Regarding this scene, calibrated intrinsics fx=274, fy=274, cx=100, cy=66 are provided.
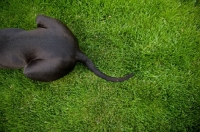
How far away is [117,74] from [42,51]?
1.18 meters

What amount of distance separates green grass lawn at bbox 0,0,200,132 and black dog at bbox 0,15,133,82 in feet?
1.55

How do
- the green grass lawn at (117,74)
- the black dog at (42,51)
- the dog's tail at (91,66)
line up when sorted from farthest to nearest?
the green grass lawn at (117,74)
the dog's tail at (91,66)
the black dog at (42,51)

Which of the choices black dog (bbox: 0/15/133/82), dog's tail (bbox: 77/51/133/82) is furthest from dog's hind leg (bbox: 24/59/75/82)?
dog's tail (bbox: 77/51/133/82)

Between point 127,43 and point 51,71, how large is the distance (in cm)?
130

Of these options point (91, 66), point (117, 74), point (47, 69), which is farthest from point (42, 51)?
point (117, 74)

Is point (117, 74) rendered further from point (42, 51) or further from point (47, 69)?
point (42, 51)

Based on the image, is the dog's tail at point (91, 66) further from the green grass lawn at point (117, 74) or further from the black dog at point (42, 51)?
the green grass lawn at point (117, 74)

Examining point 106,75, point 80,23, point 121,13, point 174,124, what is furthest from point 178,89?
point 80,23

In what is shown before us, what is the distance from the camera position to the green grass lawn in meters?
3.87

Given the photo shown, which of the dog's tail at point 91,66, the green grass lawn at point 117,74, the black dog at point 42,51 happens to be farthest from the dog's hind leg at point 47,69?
the green grass lawn at point 117,74

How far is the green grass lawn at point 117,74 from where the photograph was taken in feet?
12.7

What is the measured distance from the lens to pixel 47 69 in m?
3.43

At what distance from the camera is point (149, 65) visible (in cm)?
402

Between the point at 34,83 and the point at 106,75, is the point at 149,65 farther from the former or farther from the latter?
the point at 34,83
